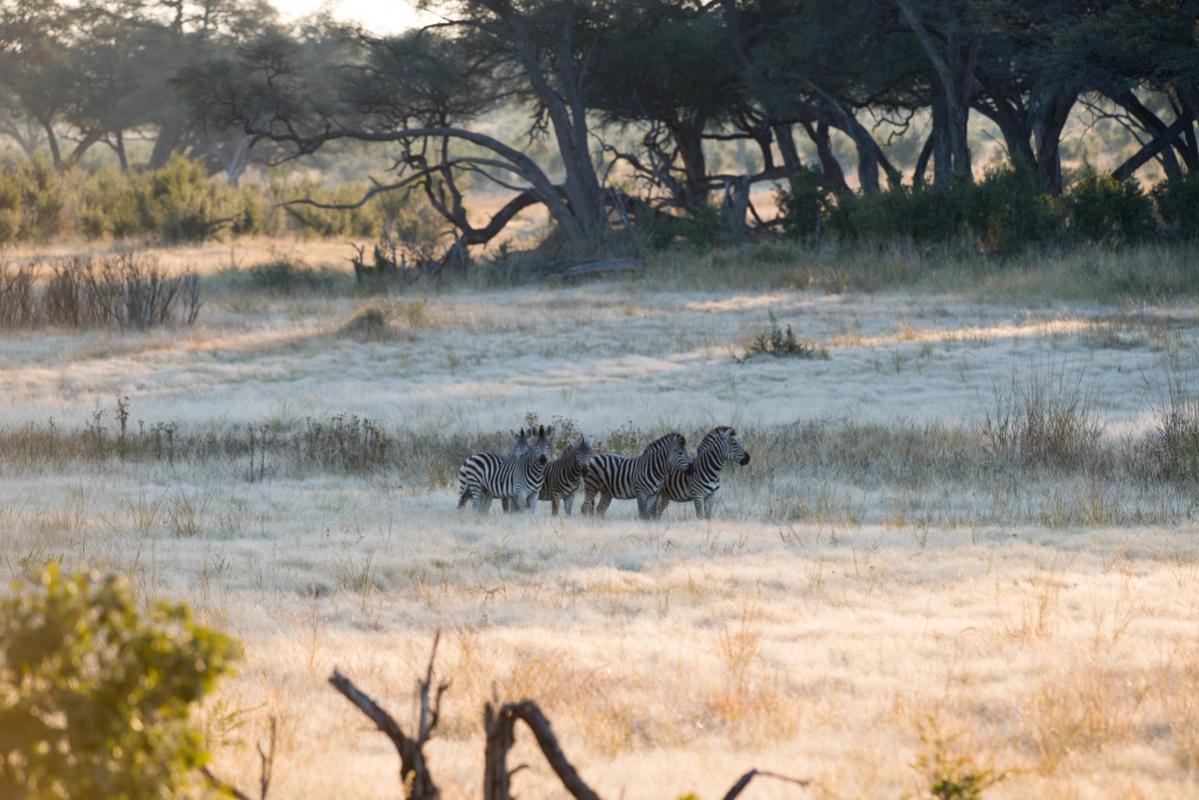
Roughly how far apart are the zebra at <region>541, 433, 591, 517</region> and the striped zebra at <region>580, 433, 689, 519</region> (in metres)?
0.07

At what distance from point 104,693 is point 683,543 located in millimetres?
6047

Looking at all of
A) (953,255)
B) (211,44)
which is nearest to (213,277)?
(953,255)

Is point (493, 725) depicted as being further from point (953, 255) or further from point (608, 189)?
point (608, 189)

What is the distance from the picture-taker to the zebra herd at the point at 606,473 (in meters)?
9.65

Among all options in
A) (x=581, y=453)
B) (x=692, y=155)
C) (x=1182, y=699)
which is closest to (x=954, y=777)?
(x=1182, y=699)

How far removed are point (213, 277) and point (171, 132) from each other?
34.0 metres

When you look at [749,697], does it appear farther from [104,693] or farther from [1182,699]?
[104,693]

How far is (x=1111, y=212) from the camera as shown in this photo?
25969 mm

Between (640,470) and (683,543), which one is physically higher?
(640,470)

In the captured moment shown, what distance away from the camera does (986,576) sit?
25.3 feet

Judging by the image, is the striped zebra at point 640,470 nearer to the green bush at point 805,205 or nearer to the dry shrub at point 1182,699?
the dry shrub at point 1182,699

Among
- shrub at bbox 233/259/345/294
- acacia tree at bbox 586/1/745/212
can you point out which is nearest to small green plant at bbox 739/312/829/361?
shrub at bbox 233/259/345/294

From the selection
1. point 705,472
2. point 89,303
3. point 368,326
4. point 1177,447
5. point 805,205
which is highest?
point 805,205

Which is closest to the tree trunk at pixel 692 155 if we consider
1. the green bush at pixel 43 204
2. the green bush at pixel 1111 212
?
the green bush at pixel 1111 212
